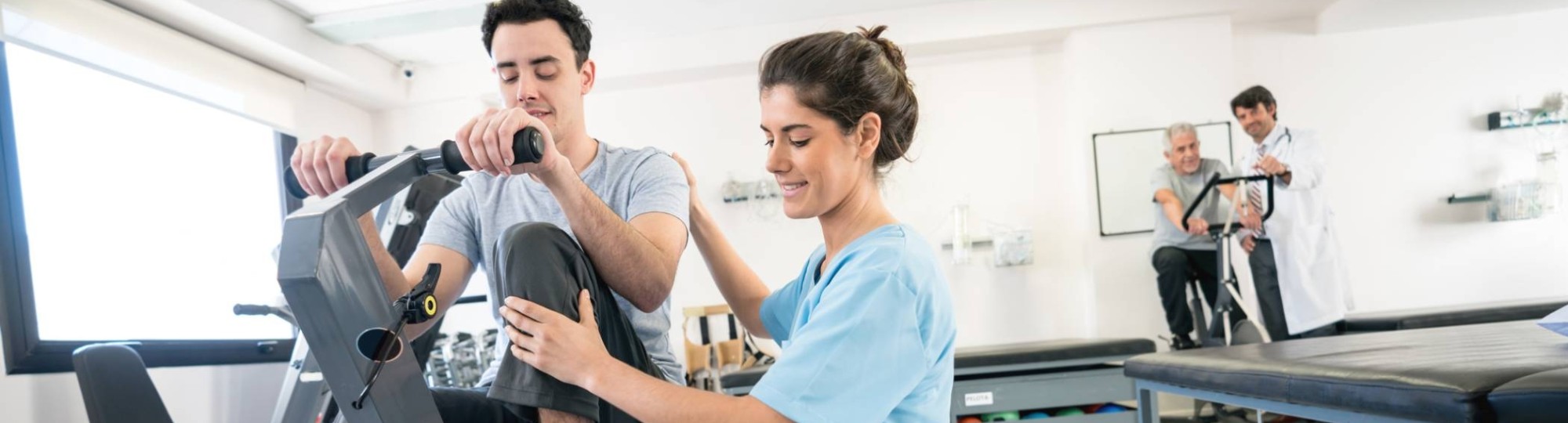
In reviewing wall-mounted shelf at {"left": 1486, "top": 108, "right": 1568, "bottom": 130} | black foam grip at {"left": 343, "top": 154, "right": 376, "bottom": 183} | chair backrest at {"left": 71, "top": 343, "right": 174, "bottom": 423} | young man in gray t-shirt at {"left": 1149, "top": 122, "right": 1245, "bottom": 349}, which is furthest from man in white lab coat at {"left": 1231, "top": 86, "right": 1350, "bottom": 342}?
chair backrest at {"left": 71, "top": 343, "right": 174, "bottom": 423}

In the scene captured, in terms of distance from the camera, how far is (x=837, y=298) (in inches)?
42.8

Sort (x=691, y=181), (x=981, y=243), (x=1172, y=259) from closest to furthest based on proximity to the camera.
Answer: (x=691, y=181) < (x=1172, y=259) < (x=981, y=243)

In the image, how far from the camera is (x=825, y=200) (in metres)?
1.27

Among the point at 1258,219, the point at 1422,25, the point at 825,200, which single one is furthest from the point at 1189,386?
the point at 1422,25

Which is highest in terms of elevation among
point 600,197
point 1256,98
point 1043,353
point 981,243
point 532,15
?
point 532,15

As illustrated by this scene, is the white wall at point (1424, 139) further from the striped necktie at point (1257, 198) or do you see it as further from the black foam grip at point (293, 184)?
the black foam grip at point (293, 184)

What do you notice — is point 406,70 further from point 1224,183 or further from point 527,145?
point 527,145

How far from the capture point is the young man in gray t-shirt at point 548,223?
3.75 feet

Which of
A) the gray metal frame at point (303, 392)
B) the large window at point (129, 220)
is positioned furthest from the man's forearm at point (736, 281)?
the large window at point (129, 220)

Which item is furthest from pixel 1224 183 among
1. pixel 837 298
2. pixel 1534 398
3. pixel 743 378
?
pixel 837 298

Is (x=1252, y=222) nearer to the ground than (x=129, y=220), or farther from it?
nearer to the ground

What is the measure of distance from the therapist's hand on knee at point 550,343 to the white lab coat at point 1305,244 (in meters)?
4.19

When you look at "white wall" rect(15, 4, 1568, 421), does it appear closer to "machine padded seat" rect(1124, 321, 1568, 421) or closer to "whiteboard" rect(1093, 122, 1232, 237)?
"whiteboard" rect(1093, 122, 1232, 237)

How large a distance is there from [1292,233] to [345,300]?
4.51 metres
